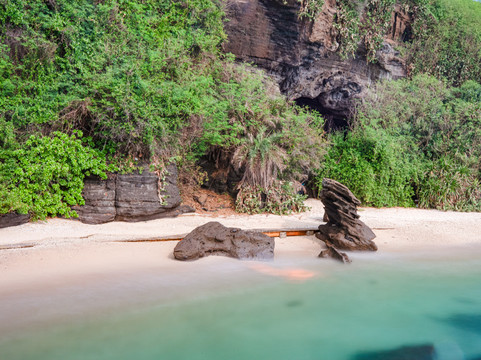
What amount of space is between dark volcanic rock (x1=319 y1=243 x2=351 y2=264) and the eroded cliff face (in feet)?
23.6

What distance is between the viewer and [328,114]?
1452 cm

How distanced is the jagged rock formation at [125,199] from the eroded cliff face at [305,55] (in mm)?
5852

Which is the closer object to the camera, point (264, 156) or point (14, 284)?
point (14, 284)

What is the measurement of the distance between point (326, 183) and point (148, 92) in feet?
13.4

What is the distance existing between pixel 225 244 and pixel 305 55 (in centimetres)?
865

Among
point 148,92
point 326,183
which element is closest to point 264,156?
point 326,183

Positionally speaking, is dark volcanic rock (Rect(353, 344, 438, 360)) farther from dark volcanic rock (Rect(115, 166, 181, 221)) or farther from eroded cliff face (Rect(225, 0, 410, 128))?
eroded cliff face (Rect(225, 0, 410, 128))

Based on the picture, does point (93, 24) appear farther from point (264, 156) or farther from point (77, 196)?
point (264, 156)

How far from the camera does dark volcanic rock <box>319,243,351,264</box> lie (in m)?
5.94

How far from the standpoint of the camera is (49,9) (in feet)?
25.9

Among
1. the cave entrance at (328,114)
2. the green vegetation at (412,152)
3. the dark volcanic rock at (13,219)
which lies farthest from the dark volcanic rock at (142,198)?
the cave entrance at (328,114)

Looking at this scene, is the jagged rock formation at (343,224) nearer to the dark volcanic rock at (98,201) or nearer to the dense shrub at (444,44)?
the dark volcanic rock at (98,201)

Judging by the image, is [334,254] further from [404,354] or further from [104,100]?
[104,100]

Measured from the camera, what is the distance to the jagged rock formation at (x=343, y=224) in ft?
21.2
